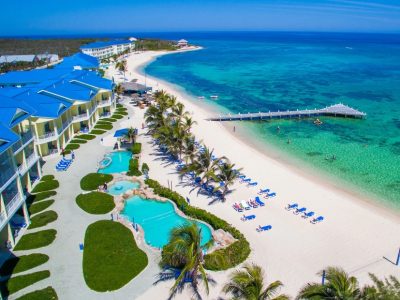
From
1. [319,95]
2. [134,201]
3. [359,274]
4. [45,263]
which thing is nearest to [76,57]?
[319,95]

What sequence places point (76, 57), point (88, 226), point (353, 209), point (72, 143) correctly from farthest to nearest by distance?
point (76, 57) < point (72, 143) < point (353, 209) < point (88, 226)

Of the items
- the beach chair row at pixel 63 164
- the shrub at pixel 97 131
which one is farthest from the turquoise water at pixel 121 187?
the shrub at pixel 97 131

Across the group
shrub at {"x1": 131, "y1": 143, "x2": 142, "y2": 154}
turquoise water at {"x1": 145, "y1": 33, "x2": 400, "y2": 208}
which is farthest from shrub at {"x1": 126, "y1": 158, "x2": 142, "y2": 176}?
turquoise water at {"x1": 145, "y1": 33, "x2": 400, "y2": 208}

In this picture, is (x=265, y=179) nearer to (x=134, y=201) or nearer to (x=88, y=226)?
(x=134, y=201)

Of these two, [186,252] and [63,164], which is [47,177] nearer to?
[63,164]

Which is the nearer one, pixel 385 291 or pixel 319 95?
pixel 385 291

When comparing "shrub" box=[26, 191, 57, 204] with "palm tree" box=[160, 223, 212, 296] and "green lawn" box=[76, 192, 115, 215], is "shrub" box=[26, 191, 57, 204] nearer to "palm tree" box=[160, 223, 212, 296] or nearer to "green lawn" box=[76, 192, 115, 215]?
"green lawn" box=[76, 192, 115, 215]

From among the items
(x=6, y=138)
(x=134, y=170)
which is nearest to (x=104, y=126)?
(x=134, y=170)
